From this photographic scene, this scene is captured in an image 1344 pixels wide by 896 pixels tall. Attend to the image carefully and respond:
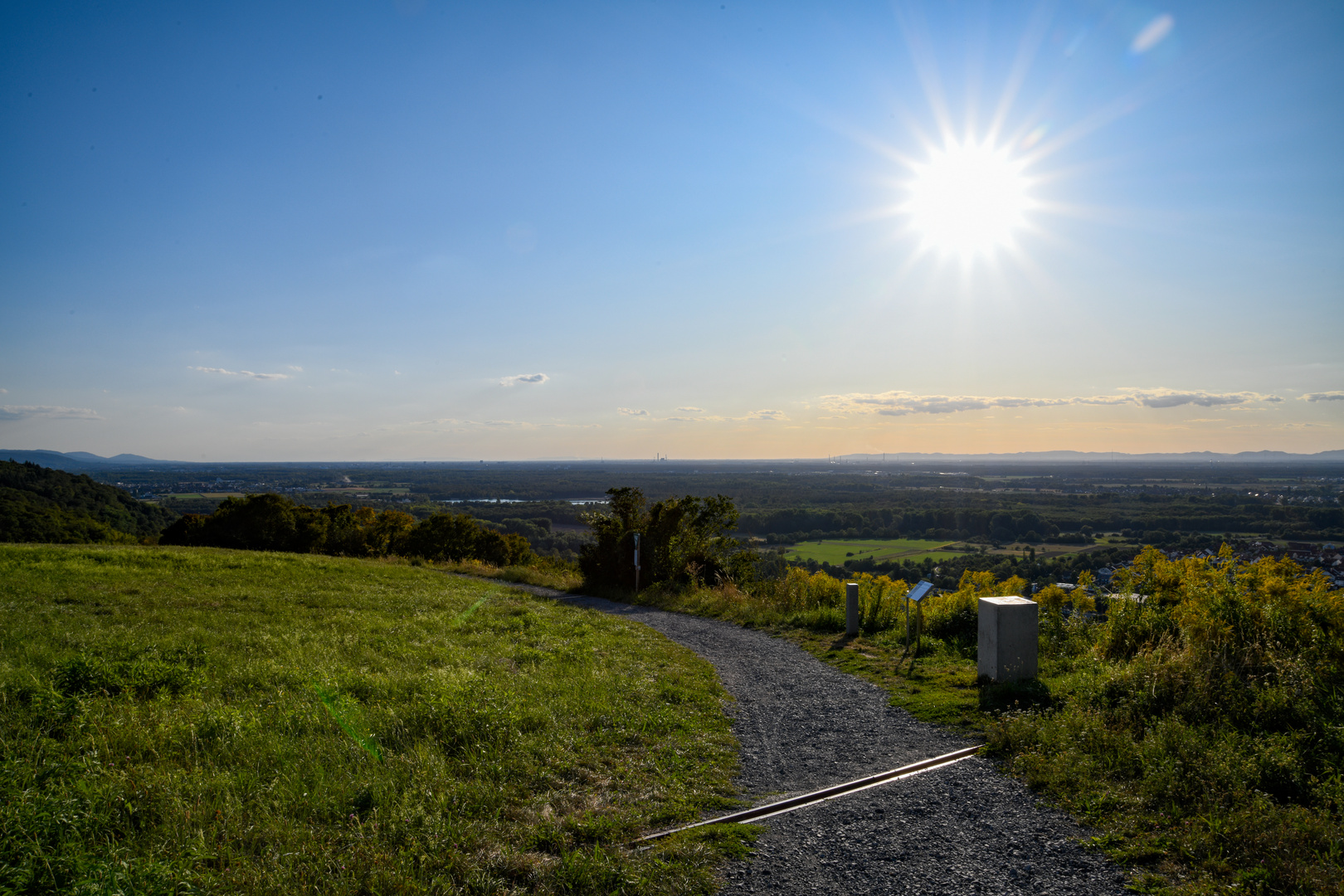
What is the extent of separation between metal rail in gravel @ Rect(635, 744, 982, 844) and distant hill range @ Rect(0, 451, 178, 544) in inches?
1226

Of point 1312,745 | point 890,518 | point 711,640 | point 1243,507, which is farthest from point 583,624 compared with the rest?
point 890,518

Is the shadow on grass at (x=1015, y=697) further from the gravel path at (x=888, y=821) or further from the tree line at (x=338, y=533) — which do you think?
the tree line at (x=338, y=533)

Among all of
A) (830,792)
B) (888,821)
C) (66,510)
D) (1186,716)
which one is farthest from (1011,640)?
(66,510)

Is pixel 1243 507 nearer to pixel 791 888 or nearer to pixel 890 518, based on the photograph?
pixel 890 518

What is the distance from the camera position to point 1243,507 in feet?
90.0

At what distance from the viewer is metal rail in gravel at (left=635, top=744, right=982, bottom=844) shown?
4344mm

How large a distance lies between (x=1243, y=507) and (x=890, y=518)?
29.7 meters

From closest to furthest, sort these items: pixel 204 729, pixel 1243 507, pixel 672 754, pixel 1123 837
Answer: pixel 1123 837 → pixel 204 729 → pixel 672 754 → pixel 1243 507

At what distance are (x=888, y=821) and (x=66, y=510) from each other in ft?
161

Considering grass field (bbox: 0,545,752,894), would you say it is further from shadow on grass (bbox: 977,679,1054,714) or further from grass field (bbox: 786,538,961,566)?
grass field (bbox: 786,538,961,566)

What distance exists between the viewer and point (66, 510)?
37750mm

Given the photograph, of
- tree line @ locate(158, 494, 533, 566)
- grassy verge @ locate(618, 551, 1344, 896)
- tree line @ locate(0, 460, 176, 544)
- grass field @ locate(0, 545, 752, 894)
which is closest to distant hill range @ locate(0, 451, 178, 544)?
tree line @ locate(0, 460, 176, 544)

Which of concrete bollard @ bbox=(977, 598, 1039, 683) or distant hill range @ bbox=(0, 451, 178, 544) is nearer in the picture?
concrete bollard @ bbox=(977, 598, 1039, 683)

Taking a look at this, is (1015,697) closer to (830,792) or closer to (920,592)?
(920,592)
